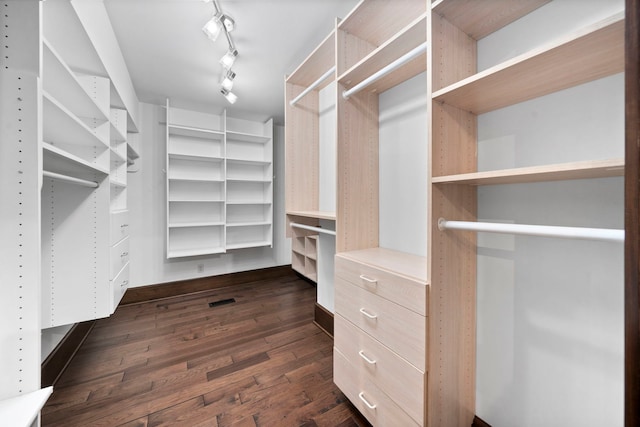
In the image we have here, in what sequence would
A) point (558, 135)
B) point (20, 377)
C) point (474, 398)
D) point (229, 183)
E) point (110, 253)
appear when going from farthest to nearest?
point (229, 183), point (110, 253), point (474, 398), point (558, 135), point (20, 377)

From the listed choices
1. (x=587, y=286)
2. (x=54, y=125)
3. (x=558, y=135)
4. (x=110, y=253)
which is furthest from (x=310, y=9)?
(x=110, y=253)

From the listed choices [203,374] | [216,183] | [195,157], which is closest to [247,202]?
[216,183]

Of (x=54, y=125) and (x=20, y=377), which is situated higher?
(x=54, y=125)

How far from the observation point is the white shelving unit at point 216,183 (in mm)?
3477

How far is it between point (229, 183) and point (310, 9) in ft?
8.98

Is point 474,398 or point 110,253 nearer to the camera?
point 474,398

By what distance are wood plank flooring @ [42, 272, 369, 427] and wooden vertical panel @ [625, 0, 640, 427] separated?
141cm

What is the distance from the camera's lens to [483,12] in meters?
1.08

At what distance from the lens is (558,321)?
1038 mm

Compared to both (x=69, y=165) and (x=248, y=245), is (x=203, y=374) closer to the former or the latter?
(x=69, y=165)

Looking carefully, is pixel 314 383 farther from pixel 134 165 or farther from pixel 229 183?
pixel 134 165

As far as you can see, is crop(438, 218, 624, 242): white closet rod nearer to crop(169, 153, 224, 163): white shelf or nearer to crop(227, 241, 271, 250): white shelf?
crop(227, 241, 271, 250): white shelf

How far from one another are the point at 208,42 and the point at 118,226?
5.92 feet

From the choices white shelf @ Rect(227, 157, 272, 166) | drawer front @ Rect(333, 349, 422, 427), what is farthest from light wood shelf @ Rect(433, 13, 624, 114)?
white shelf @ Rect(227, 157, 272, 166)
